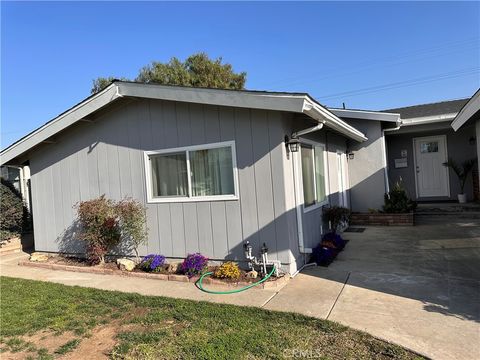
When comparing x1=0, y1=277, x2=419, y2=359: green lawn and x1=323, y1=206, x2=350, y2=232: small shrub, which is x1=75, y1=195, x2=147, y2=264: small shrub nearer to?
x1=0, y1=277, x2=419, y2=359: green lawn

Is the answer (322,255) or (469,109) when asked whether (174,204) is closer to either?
(322,255)

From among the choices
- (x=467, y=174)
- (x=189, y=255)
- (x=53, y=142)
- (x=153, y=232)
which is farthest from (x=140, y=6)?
(x=467, y=174)

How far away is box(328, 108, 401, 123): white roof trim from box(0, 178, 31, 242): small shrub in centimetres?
924

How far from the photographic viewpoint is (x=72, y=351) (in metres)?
3.44

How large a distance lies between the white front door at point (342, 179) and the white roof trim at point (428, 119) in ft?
8.16

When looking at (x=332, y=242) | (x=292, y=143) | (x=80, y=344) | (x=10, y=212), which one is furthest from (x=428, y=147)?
(x=10, y=212)

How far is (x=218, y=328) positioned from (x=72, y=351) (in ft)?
4.82

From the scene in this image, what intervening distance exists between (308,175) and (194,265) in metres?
2.75

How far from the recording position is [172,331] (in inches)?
146

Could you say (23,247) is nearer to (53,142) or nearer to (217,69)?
(53,142)

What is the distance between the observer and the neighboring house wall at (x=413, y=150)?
11.3m

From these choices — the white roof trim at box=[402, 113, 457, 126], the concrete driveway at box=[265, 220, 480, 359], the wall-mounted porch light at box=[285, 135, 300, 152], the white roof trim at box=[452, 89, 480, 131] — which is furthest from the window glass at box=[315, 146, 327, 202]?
the white roof trim at box=[402, 113, 457, 126]

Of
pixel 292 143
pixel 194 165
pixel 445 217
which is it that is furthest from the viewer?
Result: pixel 445 217

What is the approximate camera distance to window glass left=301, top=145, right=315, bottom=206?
254 inches
